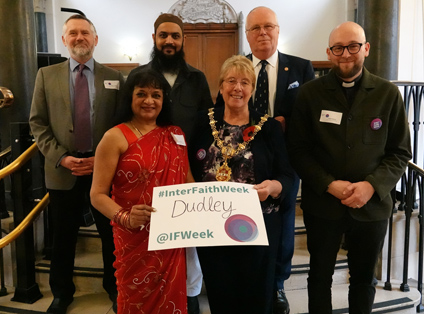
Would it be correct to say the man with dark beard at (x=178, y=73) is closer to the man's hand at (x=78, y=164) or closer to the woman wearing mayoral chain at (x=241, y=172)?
the woman wearing mayoral chain at (x=241, y=172)

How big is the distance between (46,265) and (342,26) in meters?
2.74

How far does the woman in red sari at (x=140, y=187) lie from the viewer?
64.4 inches

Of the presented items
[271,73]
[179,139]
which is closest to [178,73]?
[271,73]

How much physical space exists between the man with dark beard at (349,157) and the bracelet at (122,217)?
3.03 feet

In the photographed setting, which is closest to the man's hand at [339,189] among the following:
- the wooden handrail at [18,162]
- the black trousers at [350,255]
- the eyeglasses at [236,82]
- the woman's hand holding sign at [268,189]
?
the black trousers at [350,255]

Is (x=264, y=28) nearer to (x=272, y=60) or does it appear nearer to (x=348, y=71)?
(x=272, y=60)

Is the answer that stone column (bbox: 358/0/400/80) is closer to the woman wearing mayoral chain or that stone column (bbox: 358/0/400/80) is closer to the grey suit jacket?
the woman wearing mayoral chain

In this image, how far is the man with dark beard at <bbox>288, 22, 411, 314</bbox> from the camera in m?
1.84

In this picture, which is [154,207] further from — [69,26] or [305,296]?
[305,296]

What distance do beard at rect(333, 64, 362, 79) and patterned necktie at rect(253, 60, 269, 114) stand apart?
0.48 m

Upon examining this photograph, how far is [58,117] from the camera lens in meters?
2.27

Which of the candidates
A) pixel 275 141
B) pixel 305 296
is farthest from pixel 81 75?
pixel 305 296

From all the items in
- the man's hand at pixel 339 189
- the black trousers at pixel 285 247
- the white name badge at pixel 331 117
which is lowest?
the black trousers at pixel 285 247

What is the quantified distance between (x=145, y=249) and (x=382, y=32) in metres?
3.28
